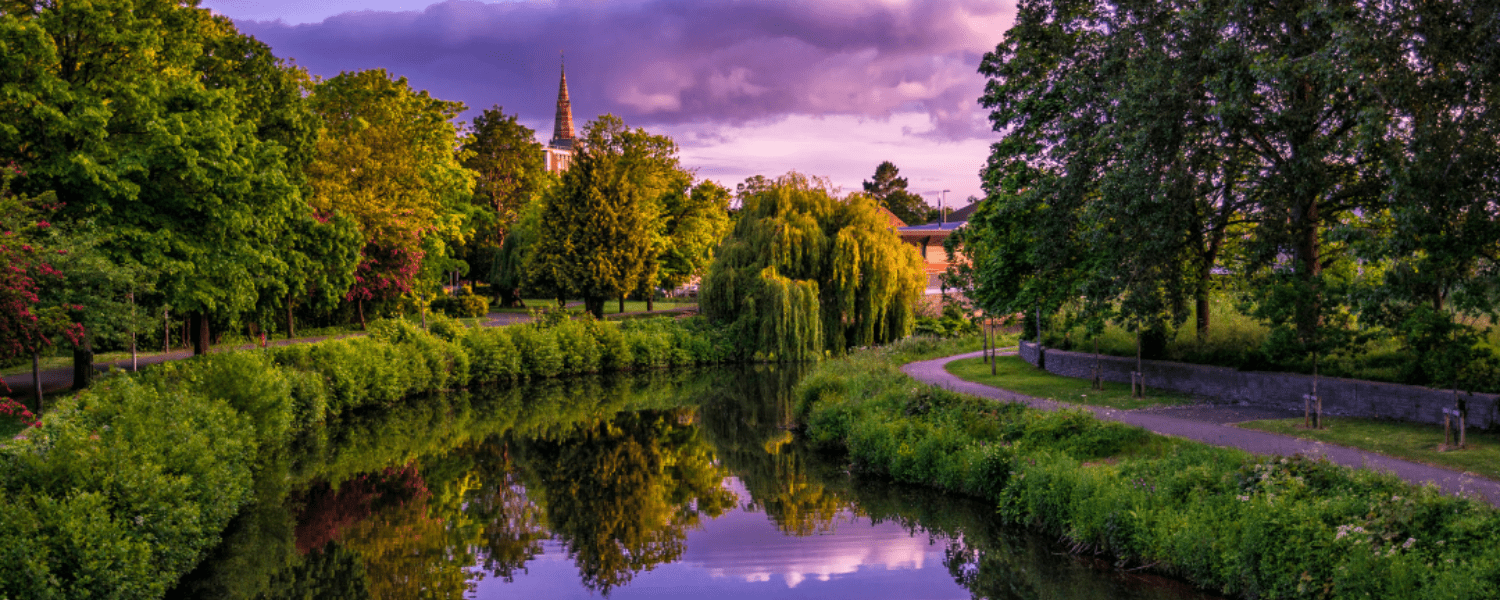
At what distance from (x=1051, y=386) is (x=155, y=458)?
18.1 meters

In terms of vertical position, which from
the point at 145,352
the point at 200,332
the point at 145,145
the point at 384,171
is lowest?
the point at 145,352

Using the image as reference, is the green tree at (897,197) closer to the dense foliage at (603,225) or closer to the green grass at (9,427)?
the dense foliage at (603,225)

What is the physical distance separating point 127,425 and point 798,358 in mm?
25532

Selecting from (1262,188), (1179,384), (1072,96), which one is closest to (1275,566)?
(1262,188)

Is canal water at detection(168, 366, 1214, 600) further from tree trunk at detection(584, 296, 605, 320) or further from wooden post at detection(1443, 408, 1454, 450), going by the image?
tree trunk at detection(584, 296, 605, 320)

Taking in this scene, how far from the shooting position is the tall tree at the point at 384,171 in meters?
34.3

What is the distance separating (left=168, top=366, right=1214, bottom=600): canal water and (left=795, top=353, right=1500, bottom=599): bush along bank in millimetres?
446

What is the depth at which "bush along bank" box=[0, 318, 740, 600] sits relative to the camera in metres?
10.0

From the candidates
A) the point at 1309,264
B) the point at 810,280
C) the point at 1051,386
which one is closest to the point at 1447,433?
the point at 1309,264

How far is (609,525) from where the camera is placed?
15.7 metres

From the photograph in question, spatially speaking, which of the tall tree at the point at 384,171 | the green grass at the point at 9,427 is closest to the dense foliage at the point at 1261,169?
the green grass at the point at 9,427

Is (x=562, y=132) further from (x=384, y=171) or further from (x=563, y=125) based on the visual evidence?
(x=384, y=171)

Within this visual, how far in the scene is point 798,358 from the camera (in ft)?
120

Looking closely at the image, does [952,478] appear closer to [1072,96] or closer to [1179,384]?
[1179,384]
